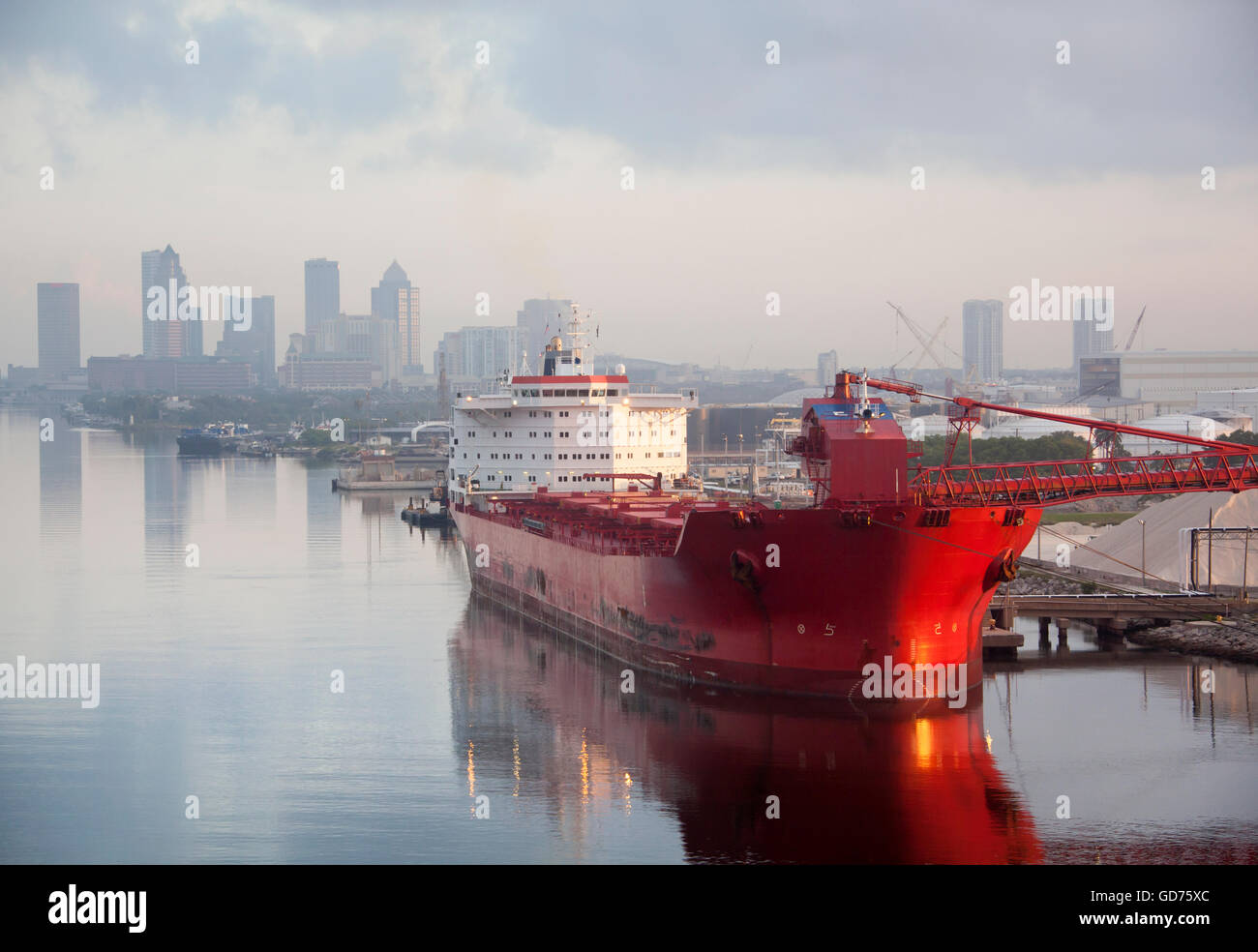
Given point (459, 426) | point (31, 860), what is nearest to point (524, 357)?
point (459, 426)

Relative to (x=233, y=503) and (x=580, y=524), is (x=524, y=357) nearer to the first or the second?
(x=580, y=524)

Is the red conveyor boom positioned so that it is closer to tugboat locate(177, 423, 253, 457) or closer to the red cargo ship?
the red cargo ship

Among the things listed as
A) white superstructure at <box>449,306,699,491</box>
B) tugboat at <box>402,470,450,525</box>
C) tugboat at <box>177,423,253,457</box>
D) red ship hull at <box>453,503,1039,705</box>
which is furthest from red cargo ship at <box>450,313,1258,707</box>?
tugboat at <box>177,423,253,457</box>

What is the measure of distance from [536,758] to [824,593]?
439 cm

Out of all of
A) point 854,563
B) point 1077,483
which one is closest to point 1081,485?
point 1077,483

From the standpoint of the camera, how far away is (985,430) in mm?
86688

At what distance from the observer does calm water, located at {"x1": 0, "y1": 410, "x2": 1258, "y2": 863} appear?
15.5 m

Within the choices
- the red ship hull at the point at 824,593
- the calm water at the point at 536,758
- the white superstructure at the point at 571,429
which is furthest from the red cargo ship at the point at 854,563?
the white superstructure at the point at 571,429

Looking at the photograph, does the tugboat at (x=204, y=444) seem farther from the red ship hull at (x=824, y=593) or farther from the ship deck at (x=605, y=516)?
the red ship hull at (x=824, y=593)

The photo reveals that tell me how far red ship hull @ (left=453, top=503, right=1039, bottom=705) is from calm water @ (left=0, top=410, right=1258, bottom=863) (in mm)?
683

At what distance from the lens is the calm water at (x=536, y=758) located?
1551 cm

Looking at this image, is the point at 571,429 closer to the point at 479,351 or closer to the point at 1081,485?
the point at 1081,485

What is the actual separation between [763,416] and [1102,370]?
28.9 metres
